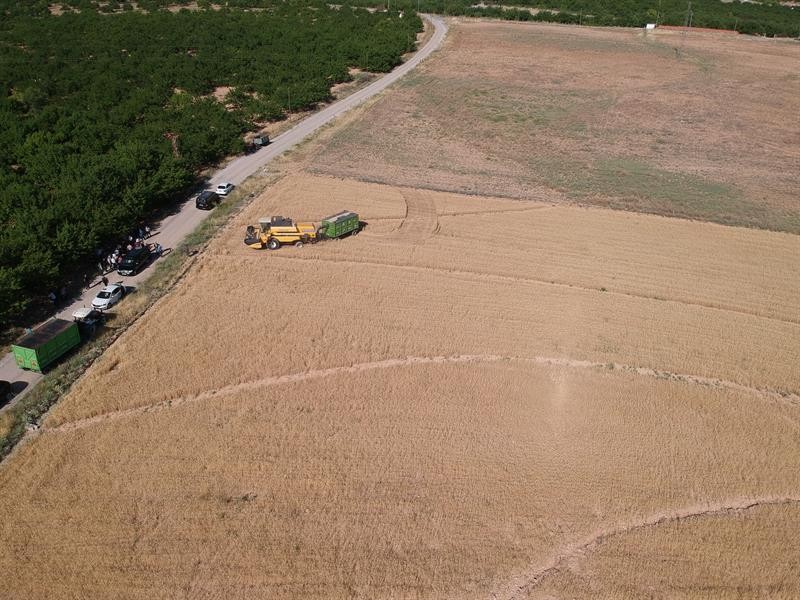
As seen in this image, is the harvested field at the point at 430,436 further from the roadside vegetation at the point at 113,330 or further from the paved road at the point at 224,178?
the paved road at the point at 224,178

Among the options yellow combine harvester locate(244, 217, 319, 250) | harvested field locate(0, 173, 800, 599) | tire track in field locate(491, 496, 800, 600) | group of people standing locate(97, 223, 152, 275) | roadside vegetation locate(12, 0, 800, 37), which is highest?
roadside vegetation locate(12, 0, 800, 37)

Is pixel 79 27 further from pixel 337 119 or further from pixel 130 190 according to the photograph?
pixel 130 190

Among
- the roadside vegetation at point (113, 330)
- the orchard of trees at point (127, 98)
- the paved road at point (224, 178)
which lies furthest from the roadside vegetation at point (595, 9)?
the roadside vegetation at point (113, 330)

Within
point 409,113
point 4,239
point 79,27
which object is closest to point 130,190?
point 4,239

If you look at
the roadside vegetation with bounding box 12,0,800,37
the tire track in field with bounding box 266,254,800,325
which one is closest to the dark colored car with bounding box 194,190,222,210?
the tire track in field with bounding box 266,254,800,325

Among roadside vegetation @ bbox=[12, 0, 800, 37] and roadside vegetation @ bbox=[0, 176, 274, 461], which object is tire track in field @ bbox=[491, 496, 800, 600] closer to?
roadside vegetation @ bbox=[0, 176, 274, 461]
